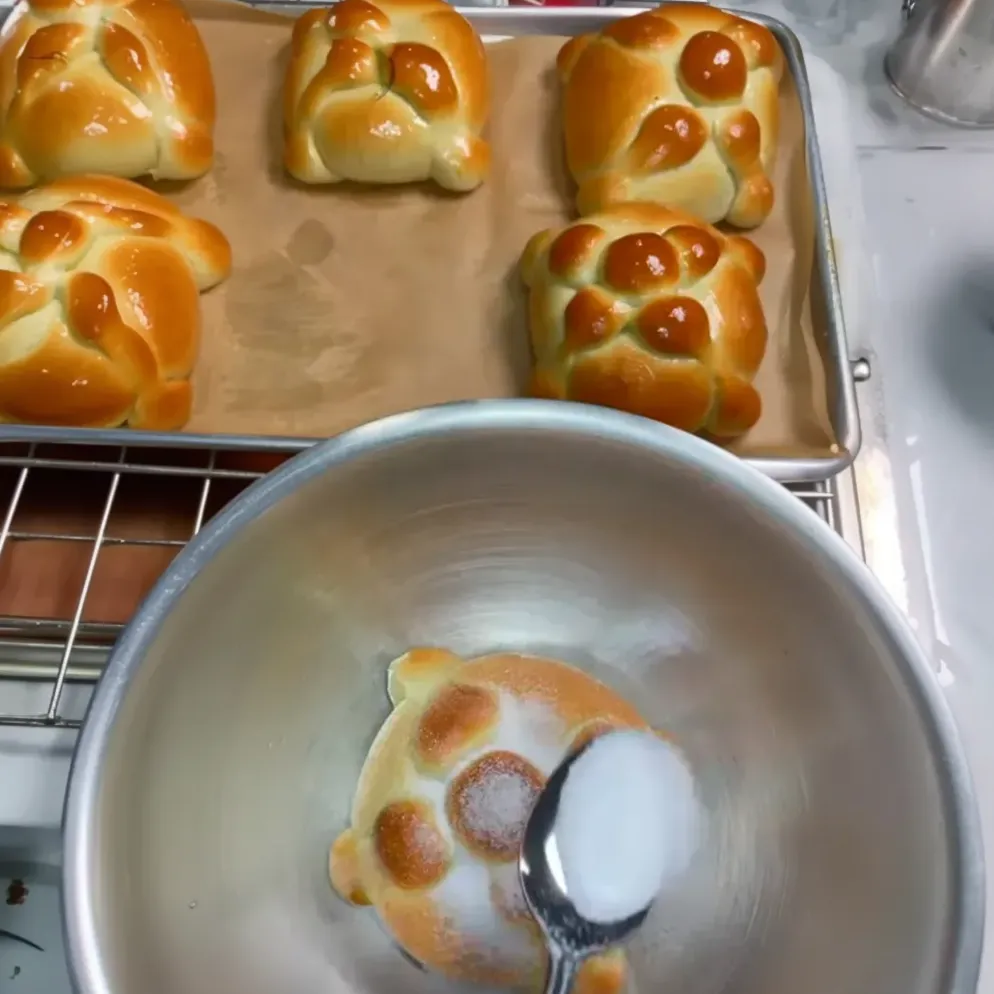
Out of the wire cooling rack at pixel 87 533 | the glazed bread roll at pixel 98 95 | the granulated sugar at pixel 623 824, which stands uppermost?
the glazed bread roll at pixel 98 95

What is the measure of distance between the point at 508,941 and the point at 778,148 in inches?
26.4

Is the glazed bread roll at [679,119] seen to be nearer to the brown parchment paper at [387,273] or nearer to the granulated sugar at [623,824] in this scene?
the brown parchment paper at [387,273]

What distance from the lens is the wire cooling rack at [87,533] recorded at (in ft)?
2.00

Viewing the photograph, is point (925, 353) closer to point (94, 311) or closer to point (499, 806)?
point (499, 806)

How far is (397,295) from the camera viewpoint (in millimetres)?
760

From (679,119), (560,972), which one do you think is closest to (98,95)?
(679,119)

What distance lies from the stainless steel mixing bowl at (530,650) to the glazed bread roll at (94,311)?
241 mm

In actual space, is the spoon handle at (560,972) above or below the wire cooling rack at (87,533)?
above

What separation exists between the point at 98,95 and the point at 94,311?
22 cm

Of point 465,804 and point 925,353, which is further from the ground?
point 925,353

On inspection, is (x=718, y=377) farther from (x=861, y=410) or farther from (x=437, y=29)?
(x=437, y=29)

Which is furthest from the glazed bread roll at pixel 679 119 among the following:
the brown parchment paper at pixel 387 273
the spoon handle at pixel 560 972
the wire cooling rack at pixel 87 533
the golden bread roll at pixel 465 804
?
the spoon handle at pixel 560 972

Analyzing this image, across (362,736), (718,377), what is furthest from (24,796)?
(718,377)

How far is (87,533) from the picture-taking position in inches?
25.9
